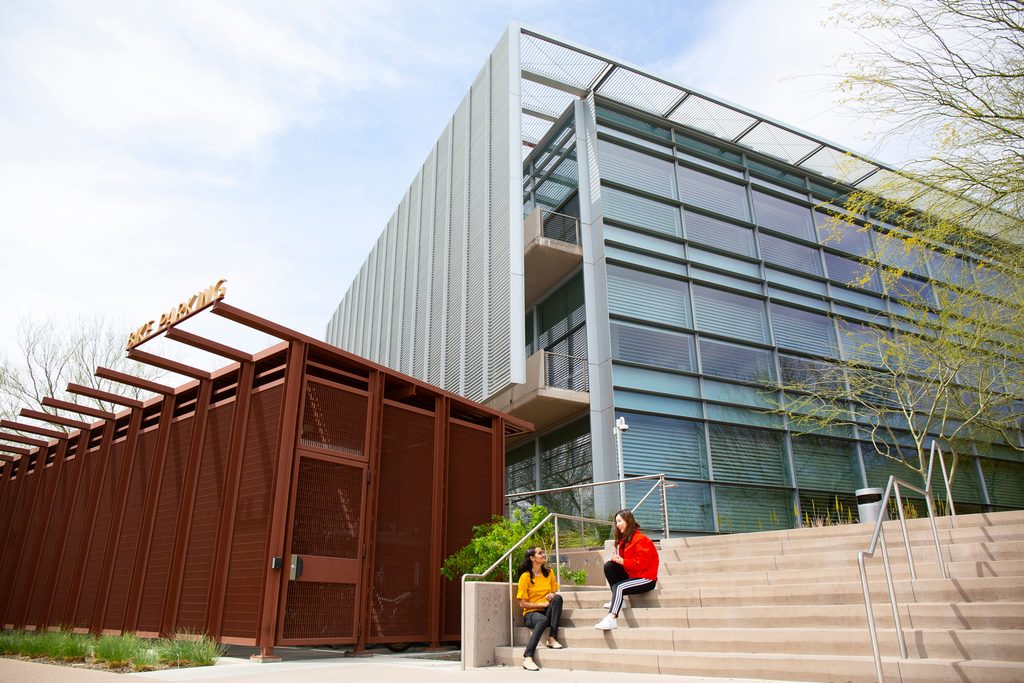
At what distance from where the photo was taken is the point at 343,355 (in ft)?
36.3

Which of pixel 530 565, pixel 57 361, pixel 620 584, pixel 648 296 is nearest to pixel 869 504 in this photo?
pixel 620 584

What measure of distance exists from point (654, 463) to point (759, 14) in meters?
11.2

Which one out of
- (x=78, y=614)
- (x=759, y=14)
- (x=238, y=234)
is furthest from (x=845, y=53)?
(x=78, y=614)

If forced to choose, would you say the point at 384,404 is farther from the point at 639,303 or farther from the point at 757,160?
the point at 757,160

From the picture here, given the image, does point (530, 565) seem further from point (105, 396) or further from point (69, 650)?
point (105, 396)

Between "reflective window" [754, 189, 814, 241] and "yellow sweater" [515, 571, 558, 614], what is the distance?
17589 mm

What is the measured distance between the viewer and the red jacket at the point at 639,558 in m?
8.55

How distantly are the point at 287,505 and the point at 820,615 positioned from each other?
6.80m

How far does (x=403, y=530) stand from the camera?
1111cm

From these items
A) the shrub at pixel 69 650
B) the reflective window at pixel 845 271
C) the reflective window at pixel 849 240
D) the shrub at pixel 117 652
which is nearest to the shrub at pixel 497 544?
the shrub at pixel 117 652

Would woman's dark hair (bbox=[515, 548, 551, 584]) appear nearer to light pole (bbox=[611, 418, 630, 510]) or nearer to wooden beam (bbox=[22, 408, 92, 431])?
light pole (bbox=[611, 418, 630, 510])

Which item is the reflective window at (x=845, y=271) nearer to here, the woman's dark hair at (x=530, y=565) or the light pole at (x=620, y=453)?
the light pole at (x=620, y=453)

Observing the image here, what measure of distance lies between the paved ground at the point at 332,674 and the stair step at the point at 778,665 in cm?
23

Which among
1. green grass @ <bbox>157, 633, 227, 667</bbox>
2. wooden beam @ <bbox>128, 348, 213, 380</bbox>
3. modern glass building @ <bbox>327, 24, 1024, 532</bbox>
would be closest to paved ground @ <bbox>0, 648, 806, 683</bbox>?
green grass @ <bbox>157, 633, 227, 667</bbox>
